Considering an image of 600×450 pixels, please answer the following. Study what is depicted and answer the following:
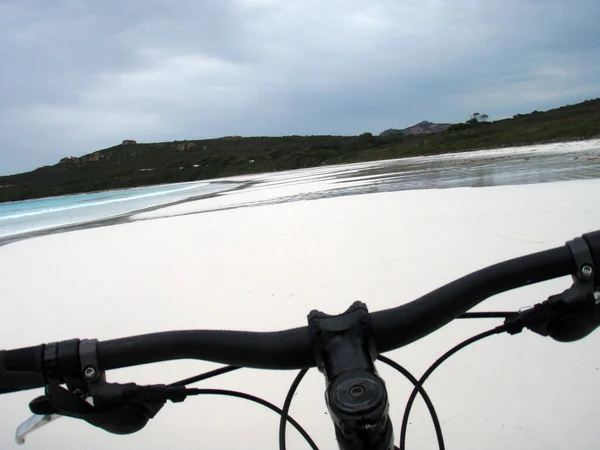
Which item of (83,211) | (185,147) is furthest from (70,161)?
(83,211)

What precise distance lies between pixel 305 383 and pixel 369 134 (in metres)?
86.2

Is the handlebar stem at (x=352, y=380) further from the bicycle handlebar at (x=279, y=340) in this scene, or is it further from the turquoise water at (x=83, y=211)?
the turquoise water at (x=83, y=211)

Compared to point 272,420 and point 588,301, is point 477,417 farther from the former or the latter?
point 588,301

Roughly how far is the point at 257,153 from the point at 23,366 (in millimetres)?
96852

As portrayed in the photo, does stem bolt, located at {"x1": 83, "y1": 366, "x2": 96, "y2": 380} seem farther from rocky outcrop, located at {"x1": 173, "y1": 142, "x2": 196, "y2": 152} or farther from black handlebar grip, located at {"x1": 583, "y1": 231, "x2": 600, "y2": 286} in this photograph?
rocky outcrop, located at {"x1": 173, "y1": 142, "x2": 196, "y2": 152}

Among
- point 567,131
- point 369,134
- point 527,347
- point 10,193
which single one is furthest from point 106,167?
point 527,347

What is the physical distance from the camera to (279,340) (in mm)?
854

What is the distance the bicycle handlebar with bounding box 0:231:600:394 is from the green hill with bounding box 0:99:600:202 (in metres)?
28.7

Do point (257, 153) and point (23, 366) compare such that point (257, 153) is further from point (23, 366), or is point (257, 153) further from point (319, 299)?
point (23, 366)

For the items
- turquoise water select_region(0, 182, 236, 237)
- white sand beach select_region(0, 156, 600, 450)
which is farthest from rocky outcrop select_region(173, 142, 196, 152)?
white sand beach select_region(0, 156, 600, 450)

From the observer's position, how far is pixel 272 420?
212cm

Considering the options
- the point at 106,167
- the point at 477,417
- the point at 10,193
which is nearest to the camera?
the point at 477,417

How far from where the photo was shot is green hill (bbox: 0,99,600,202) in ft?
124

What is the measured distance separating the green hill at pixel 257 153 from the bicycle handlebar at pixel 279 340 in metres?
28.7
